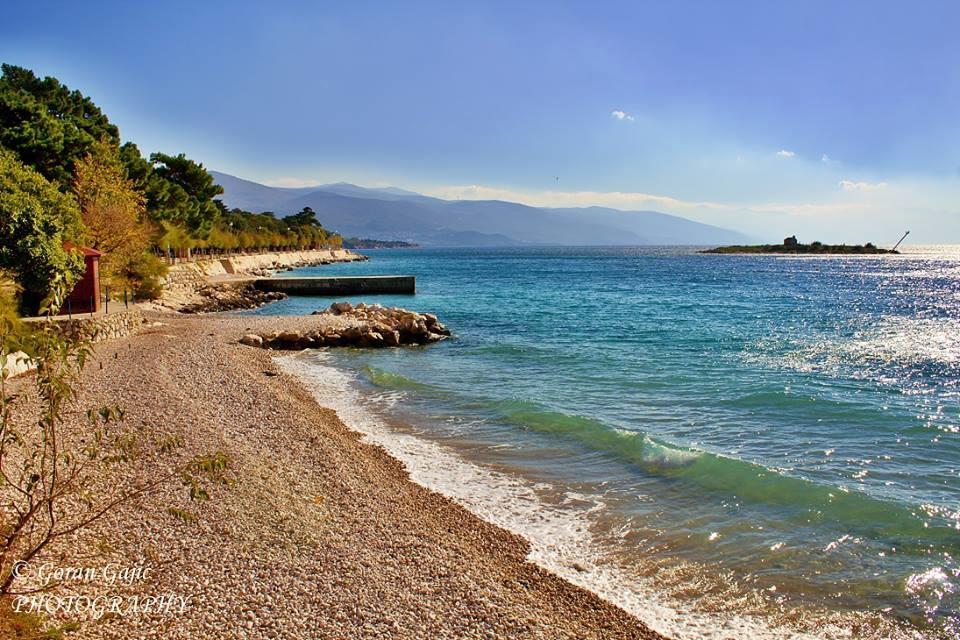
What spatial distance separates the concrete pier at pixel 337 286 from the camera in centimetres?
5150

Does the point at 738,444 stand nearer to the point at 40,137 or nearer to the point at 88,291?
the point at 88,291

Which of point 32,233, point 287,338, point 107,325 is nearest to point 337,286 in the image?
point 287,338

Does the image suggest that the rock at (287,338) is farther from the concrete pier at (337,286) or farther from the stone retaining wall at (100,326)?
the concrete pier at (337,286)

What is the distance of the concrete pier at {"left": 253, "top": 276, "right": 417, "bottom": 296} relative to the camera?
51500mm

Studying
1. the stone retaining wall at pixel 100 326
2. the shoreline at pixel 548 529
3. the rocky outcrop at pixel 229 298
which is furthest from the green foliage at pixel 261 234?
the shoreline at pixel 548 529

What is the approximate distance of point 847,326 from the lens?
30.6 metres

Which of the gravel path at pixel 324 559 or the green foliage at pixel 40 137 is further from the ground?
→ the green foliage at pixel 40 137

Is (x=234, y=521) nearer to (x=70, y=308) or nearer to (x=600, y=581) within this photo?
(x=600, y=581)

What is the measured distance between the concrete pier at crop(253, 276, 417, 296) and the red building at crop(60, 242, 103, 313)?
1086 inches

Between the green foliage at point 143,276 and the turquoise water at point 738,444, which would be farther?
the green foliage at point 143,276

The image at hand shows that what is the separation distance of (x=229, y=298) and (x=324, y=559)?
126 ft

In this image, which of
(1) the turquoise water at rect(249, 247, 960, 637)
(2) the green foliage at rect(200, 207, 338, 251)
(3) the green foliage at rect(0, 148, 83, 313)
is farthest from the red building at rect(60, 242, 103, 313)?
(2) the green foliage at rect(200, 207, 338, 251)

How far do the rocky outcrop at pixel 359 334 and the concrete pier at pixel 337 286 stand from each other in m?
23.3

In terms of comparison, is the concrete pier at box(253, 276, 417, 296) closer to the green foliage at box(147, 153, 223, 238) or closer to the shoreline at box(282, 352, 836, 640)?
the green foliage at box(147, 153, 223, 238)
